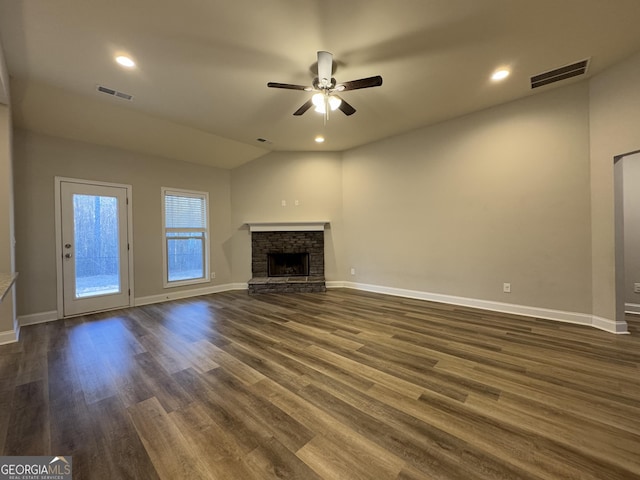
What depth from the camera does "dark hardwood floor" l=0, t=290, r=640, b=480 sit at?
130 cm

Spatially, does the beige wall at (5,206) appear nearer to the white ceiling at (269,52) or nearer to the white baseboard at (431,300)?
the white baseboard at (431,300)

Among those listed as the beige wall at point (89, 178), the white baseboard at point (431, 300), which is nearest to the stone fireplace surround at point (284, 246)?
the white baseboard at point (431, 300)

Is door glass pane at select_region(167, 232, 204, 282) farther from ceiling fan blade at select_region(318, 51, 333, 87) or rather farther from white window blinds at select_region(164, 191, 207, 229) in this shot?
ceiling fan blade at select_region(318, 51, 333, 87)

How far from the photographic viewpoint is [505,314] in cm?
362

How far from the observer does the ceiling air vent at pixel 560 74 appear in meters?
2.81

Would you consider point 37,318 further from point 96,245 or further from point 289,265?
point 289,265

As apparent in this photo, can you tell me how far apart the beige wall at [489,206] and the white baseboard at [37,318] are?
5174 mm

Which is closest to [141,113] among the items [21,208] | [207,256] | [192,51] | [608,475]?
[192,51]

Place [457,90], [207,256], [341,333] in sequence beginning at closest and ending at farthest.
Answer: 1. [341,333]
2. [457,90]
3. [207,256]

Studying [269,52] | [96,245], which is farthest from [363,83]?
[96,245]

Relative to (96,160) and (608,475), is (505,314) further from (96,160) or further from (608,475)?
(96,160)

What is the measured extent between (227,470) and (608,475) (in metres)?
1.86

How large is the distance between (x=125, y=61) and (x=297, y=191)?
3.53m

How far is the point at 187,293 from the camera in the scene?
510 cm
